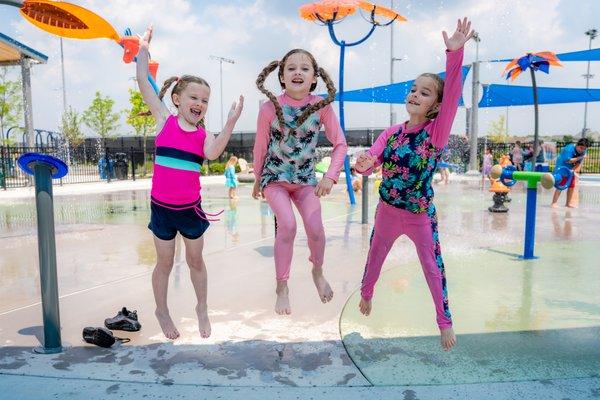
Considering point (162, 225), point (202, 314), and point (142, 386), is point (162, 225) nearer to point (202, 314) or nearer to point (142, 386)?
point (202, 314)

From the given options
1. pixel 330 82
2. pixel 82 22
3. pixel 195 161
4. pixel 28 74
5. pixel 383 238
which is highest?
pixel 28 74

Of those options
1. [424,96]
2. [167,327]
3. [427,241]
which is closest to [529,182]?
[427,241]

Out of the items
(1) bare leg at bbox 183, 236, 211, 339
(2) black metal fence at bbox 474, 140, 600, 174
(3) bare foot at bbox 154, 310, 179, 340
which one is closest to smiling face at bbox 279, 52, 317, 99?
(1) bare leg at bbox 183, 236, 211, 339

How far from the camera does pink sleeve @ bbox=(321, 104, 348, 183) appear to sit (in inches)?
128

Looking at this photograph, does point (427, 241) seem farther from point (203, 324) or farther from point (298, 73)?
point (203, 324)

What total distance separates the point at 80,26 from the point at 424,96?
2.35 m

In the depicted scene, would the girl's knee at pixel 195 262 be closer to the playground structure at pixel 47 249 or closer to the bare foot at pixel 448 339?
the playground structure at pixel 47 249

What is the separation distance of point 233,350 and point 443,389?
149 cm

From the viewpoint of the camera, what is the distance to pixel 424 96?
314 cm

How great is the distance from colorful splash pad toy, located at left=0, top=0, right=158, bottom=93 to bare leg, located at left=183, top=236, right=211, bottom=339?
1197 millimetres

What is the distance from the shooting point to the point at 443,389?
3.16 meters

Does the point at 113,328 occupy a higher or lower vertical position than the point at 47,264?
lower

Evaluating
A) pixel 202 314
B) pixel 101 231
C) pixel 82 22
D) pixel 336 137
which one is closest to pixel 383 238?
pixel 336 137

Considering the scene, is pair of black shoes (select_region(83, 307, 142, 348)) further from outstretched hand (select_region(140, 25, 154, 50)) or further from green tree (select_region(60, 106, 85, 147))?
green tree (select_region(60, 106, 85, 147))
